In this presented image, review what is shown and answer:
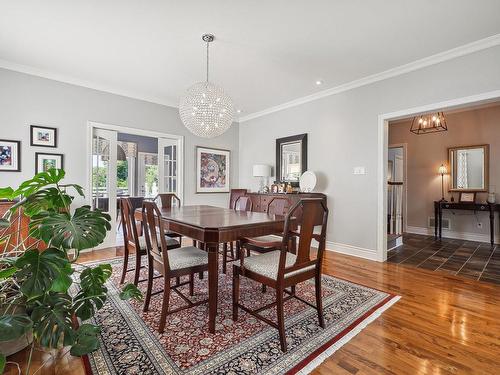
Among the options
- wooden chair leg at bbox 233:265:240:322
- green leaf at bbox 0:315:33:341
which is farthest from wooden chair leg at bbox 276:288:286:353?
green leaf at bbox 0:315:33:341

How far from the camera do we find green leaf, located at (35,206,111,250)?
1275 millimetres

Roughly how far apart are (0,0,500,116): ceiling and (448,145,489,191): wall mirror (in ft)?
10.0

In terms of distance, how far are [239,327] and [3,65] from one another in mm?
4291

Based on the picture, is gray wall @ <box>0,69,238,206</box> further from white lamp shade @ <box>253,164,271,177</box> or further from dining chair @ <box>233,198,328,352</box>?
dining chair @ <box>233,198,328,352</box>

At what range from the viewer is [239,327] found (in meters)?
1.92

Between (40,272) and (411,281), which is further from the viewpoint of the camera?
(411,281)

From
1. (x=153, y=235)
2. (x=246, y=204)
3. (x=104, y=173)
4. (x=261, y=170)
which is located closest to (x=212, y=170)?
(x=261, y=170)

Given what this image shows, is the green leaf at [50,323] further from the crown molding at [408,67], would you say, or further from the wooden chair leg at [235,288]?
the crown molding at [408,67]

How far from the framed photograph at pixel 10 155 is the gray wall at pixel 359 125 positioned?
408 cm

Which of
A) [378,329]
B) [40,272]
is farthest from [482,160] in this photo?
[40,272]

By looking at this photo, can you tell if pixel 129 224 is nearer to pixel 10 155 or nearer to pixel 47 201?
pixel 47 201

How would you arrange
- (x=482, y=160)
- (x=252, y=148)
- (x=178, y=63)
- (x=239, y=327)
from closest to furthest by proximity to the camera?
(x=239, y=327) < (x=178, y=63) < (x=482, y=160) < (x=252, y=148)

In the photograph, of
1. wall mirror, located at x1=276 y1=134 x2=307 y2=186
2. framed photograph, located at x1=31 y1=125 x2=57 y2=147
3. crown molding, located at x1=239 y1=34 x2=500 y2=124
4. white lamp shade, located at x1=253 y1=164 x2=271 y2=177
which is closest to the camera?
crown molding, located at x1=239 y1=34 x2=500 y2=124

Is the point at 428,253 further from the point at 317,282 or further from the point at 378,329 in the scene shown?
the point at 317,282
